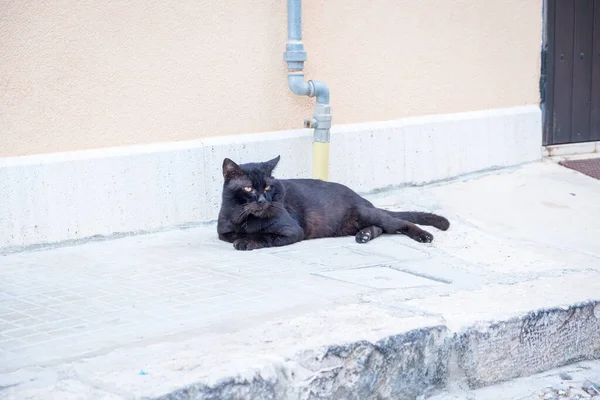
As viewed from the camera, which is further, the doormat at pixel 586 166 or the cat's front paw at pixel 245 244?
the doormat at pixel 586 166

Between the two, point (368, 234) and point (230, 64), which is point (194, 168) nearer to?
point (230, 64)

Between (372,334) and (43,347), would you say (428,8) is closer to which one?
(372,334)

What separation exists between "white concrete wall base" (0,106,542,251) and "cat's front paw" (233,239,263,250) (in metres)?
0.71

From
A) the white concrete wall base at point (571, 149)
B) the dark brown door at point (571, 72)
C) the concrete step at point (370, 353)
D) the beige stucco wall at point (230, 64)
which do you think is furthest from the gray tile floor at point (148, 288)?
the dark brown door at point (571, 72)

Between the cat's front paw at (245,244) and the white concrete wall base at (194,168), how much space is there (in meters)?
0.71

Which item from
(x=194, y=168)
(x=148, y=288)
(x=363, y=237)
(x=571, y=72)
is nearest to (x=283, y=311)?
(x=148, y=288)

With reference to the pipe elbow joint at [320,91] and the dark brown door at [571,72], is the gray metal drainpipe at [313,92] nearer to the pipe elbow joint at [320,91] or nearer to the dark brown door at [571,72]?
the pipe elbow joint at [320,91]

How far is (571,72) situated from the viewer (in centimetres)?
825

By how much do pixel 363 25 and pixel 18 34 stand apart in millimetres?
2703

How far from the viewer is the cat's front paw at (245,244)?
5348 mm

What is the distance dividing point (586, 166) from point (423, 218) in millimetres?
2645

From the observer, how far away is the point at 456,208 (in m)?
6.61

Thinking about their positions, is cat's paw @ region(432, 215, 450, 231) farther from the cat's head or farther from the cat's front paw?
the cat's front paw

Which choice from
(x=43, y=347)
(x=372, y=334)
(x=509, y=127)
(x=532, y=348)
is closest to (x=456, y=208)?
(x=509, y=127)
